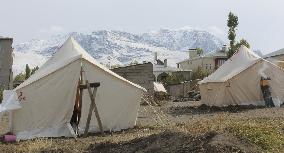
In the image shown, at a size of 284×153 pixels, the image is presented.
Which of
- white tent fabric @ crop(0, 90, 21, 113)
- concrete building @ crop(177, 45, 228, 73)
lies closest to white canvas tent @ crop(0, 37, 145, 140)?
white tent fabric @ crop(0, 90, 21, 113)

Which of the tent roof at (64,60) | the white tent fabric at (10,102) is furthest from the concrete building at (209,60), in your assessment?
the white tent fabric at (10,102)

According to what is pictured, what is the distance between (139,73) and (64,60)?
17.9m

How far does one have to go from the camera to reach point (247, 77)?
86.7 ft

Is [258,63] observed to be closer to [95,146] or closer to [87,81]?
[87,81]

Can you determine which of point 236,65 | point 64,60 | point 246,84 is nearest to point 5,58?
point 236,65

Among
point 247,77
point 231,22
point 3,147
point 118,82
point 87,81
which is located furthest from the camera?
point 231,22

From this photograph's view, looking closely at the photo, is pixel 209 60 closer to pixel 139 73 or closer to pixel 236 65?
pixel 139 73

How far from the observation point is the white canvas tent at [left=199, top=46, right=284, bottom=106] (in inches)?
1036

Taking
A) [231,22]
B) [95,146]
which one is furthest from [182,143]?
[231,22]

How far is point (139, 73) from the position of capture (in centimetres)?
3597

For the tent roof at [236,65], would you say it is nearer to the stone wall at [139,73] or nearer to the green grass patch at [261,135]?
the stone wall at [139,73]

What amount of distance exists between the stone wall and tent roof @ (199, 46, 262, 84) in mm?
8081

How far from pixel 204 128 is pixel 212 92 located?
17.4 meters

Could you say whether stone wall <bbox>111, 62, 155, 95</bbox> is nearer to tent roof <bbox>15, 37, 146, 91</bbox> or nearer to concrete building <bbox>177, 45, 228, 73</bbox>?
tent roof <bbox>15, 37, 146, 91</bbox>
